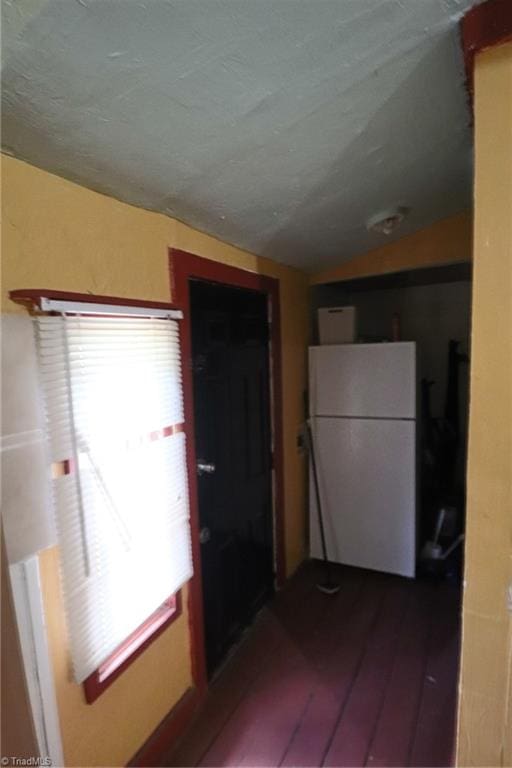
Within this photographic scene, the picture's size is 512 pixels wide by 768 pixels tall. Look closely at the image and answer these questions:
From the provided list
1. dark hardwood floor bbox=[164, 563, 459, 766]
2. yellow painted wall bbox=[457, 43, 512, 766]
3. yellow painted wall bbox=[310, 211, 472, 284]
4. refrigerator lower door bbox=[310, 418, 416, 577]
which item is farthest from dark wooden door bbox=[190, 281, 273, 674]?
yellow painted wall bbox=[457, 43, 512, 766]

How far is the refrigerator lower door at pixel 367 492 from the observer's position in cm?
243

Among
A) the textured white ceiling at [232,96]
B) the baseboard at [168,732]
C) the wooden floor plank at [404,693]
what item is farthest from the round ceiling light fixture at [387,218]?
the baseboard at [168,732]

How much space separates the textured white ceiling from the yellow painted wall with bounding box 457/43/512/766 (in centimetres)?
25

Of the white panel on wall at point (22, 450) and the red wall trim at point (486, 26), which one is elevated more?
the red wall trim at point (486, 26)

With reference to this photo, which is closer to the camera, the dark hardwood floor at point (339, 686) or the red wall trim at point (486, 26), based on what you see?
the red wall trim at point (486, 26)

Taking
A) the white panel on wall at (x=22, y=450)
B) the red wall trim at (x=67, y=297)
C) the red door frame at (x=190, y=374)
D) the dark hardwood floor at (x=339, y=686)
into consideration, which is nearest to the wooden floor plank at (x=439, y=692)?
the dark hardwood floor at (x=339, y=686)

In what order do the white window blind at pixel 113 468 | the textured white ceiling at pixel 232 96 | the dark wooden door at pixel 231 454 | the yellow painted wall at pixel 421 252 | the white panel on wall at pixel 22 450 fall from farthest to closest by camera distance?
the yellow painted wall at pixel 421 252 < the dark wooden door at pixel 231 454 < the white window blind at pixel 113 468 < the white panel on wall at pixel 22 450 < the textured white ceiling at pixel 232 96

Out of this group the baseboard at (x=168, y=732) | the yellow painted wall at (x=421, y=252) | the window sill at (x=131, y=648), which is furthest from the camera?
the yellow painted wall at (x=421, y=252)

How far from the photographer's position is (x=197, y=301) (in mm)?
1733

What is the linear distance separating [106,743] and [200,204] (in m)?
1.84

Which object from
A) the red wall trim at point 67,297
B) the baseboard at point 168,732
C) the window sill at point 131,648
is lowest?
the baseboard at point 168,732

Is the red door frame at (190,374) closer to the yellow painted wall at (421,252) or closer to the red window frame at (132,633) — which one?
the red window frame at (132,633)

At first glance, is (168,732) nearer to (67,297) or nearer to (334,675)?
(334,675)

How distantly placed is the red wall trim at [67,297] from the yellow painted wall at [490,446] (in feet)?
3.31
